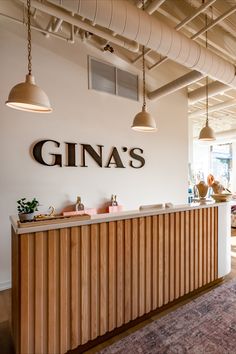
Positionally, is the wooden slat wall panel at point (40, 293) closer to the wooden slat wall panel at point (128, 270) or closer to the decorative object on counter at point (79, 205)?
the wooden slat wall panel at point (128, 270)

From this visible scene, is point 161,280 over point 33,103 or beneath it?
beneath

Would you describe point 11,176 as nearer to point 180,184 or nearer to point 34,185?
point 34,185

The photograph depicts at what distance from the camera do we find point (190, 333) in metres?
2.21

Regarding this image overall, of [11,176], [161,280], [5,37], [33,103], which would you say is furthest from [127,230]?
[5,37]

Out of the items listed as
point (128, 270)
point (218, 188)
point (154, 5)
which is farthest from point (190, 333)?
point (154, 5)

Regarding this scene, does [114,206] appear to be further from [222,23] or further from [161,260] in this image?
[222,23]

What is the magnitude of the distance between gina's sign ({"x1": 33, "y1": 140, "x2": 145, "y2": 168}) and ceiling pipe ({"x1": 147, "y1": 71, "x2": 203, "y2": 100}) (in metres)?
1.23

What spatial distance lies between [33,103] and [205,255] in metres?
2.85

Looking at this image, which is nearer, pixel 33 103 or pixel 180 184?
pixel 33 103

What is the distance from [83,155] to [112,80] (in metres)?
1.66

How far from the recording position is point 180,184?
5574mm

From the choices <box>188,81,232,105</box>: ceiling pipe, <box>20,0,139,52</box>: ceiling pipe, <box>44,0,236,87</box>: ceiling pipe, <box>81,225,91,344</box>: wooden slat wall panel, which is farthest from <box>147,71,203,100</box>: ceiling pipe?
<box>81,225,91,344</box>: wooden slat wall panel

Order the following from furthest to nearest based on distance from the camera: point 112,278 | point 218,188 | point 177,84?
point 177,84, point 218,188, point 112,278

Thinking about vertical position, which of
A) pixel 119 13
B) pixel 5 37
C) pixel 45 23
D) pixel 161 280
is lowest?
pixel 161 280
